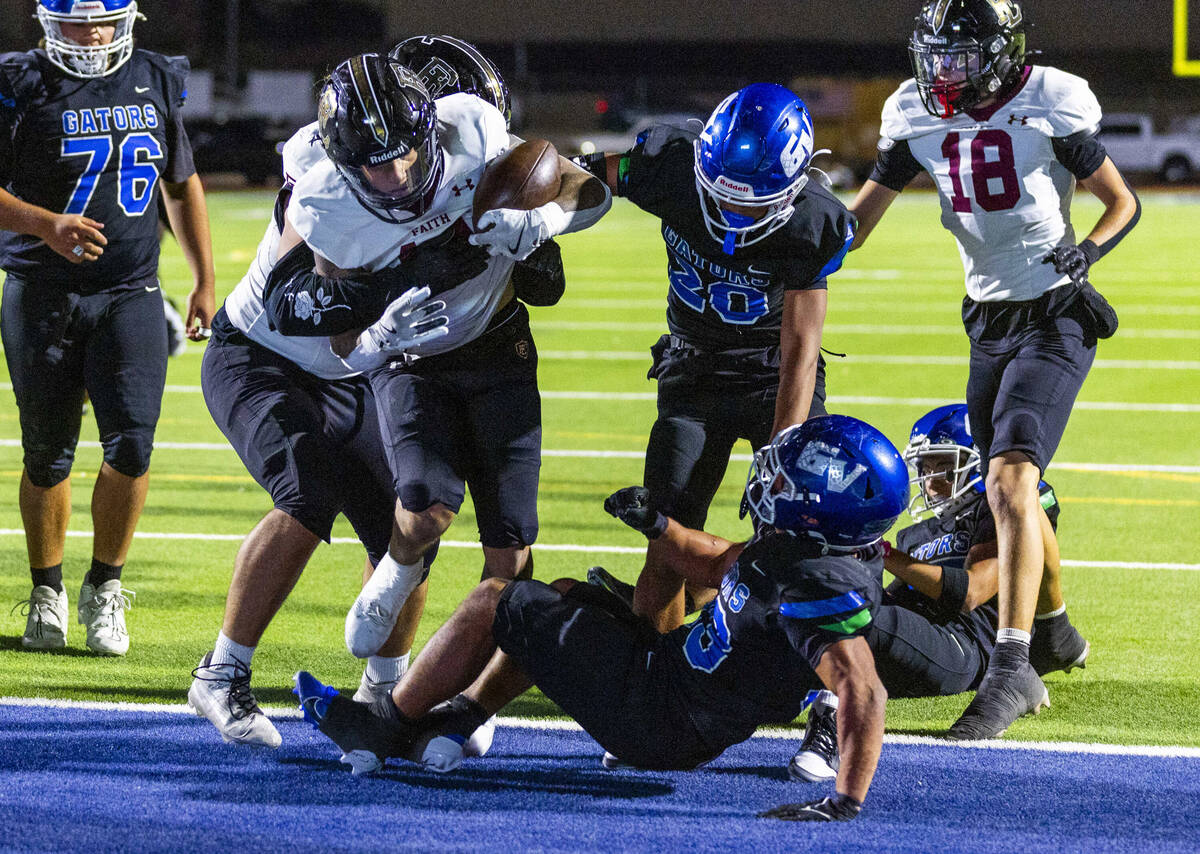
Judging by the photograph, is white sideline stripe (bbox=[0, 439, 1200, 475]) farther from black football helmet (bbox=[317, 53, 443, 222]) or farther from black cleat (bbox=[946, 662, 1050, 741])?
black football helmet (bbox=[317, 53, 443, 222])

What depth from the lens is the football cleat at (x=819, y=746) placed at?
3.90 metres

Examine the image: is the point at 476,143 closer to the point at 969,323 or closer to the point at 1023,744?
the point at 969,323

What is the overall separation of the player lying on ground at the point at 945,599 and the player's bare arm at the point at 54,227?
254cm

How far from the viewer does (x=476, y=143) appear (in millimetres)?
3949

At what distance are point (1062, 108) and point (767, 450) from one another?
1.68 metres

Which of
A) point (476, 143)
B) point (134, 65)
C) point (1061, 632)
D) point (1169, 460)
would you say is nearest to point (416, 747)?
point (476, 143)

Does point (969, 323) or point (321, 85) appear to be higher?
point (321, 85)

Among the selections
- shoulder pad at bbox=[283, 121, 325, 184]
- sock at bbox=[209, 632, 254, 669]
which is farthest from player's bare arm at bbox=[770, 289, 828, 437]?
sock at bbox=[209, 632, 254, 669]

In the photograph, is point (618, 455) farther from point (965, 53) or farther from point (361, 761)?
point (361, 761)

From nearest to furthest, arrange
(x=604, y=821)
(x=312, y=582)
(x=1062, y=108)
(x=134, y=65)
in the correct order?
1. (x=604, y=821)
2. (x=1062, y=108)
3. (x=134, y=65)
4. (x=312, y=582)

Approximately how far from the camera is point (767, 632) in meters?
3.57

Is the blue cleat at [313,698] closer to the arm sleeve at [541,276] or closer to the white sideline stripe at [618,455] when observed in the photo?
the arm sleeve at [541,276]

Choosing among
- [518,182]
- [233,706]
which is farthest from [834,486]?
[233,706]

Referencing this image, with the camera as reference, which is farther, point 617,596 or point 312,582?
point 312,582
